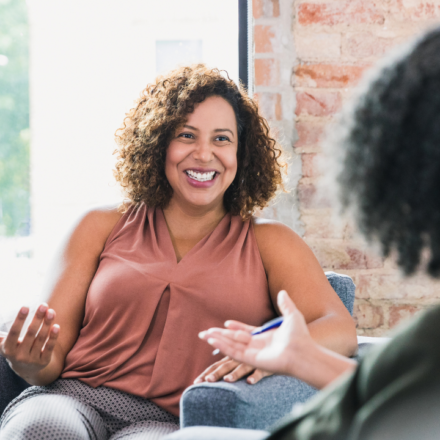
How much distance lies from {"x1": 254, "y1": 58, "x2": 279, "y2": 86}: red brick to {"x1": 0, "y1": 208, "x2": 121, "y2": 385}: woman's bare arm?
692 mm

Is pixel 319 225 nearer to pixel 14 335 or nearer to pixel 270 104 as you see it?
pixel 270 104

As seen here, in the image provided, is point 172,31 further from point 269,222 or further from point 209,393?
point 209,393

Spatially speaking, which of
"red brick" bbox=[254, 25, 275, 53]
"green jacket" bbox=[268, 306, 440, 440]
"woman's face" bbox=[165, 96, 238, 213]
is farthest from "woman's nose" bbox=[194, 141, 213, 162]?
"green jacket" bbox=[268, 306, 440, 440]

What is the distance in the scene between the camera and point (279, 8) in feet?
5.65

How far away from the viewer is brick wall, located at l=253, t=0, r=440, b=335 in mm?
1714

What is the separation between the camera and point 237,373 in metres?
1.02

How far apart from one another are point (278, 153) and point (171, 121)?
393mm

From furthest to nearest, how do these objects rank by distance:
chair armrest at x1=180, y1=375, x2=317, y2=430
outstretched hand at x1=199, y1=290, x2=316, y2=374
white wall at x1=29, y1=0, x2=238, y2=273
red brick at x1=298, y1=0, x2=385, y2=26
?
white wall at x1=29, y1=0, x2=238, y2=273 < red brick at x1=298, y1=0, x2=385, y2=26 < chair armrest at x1=180, y1=375, x2=317, y2=430 < outstretched hand at x1=199, y1=290, x2=316, y2=374

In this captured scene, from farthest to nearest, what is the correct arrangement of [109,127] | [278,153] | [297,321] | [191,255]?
[109,127]
[278,153]
[191,255]
[297,321]

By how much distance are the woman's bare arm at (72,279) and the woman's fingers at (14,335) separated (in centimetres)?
9

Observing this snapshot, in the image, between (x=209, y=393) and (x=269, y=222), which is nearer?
(x=209, y=393)

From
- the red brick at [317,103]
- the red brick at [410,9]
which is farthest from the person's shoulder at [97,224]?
the red brick at [410,9]

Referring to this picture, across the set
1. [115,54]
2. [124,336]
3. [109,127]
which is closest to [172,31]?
[115,54]

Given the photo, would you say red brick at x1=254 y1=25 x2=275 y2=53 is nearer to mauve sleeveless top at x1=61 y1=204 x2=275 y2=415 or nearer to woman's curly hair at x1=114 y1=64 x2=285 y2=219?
woman's curly hair at x1=114 y1=64 x2=285 y2=219
